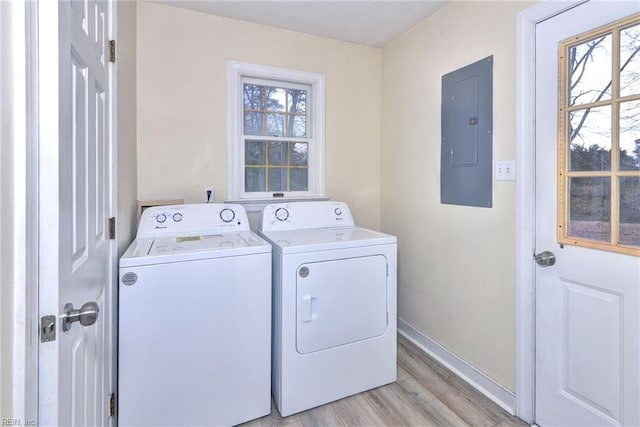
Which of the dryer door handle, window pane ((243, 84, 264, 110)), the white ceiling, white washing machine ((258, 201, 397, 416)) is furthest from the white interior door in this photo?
window pane ((243, 84, 264, 110))

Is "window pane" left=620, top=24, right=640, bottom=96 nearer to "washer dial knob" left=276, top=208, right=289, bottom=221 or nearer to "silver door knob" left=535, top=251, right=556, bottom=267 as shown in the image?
"silver door knob" left=535, top=251, right=556, bottom=267

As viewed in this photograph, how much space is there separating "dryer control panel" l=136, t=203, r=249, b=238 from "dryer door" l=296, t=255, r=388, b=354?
683 millimetres

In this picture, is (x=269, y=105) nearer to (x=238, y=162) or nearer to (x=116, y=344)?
(x=238, y=162)

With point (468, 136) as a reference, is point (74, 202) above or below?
below

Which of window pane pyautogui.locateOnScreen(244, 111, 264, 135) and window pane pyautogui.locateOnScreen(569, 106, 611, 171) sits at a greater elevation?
window pane pyautogui.locateOnScreen(244, 111, 264, 135)

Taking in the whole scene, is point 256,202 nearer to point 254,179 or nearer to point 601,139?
point 254,179

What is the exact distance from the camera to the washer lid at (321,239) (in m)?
1.75

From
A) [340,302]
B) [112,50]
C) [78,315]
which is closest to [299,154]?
[340,302]

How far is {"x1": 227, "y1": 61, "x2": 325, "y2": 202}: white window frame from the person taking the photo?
2428 mm

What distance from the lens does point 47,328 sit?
68 centimetres

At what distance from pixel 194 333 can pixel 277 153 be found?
1590 mm

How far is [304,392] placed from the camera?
1779mm

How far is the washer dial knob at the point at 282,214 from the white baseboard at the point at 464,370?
133 centimetres

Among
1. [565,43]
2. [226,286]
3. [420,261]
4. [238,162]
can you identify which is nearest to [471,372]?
[420,261]
